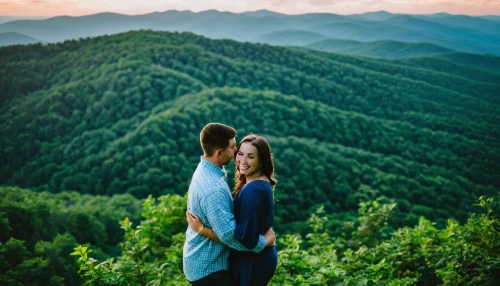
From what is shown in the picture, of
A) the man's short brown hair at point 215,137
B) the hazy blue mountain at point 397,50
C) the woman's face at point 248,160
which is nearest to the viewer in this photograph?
the man's short brown hair at point 215,137

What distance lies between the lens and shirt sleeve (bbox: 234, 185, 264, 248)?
8.83 ft

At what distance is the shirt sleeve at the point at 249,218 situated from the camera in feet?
8.83

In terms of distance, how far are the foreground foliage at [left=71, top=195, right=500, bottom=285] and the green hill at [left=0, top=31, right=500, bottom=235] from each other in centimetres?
2267

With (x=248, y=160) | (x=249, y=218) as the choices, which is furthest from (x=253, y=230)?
(x=248, y=160)

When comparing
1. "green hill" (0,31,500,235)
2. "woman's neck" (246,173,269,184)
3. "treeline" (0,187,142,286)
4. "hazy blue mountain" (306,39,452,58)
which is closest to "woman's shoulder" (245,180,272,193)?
"woman's neck" (246,173,269,184)

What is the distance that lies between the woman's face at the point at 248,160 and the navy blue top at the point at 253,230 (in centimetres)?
18

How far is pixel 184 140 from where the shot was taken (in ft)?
129

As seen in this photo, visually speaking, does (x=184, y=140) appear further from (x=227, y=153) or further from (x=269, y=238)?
(x=269, y=238)

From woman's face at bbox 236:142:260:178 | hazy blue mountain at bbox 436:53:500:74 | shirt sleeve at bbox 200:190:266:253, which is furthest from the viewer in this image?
hazy blue mountain at bbox 436:53:500:74

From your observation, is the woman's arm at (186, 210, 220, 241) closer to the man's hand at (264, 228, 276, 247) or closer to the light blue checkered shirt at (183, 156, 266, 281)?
the light blue checkered shirt at (183, 156, 266, 281)

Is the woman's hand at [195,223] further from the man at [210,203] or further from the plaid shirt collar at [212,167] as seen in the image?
the plaid shirt collar at [212,167]

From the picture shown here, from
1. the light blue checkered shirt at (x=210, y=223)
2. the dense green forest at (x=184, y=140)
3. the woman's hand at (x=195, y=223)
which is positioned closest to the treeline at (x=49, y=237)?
the dense green forest at (x=184, y=140)

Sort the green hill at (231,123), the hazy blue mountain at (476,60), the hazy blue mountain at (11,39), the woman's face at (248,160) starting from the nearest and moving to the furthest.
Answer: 1. the woman's face at (248,160)
2. the green hill at (231,123)
3. the hazy blue mountain at (11,39)
4. the hazy blue mountain at (476,60)

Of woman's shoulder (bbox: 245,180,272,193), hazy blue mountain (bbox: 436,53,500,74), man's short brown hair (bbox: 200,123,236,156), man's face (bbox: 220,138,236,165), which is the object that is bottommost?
woman's shoulder (bbox: 245,180,272,193)
